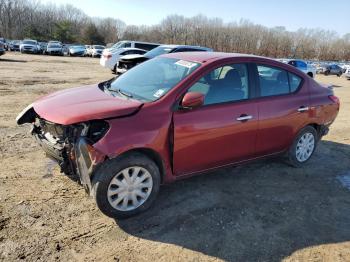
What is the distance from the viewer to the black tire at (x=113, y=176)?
359 centimetres

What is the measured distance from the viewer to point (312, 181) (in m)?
5.28

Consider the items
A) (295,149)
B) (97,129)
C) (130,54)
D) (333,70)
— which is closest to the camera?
(97,129)

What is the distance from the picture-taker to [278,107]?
16.3 ft

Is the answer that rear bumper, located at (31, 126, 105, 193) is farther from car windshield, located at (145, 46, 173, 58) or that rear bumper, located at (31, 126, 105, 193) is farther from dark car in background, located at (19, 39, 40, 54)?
dark car in background, located at (19, 39, 40, 54)

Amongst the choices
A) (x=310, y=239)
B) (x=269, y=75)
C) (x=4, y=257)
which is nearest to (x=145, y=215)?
(x=4, y=257)

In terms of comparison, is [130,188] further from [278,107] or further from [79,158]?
[278,107]

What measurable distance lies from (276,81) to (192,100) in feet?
5.74

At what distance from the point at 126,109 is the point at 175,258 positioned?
1.56 m

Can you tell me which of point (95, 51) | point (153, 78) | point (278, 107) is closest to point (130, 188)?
point (153, 78)

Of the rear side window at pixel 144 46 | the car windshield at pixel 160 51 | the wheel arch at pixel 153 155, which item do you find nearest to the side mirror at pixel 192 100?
the wheel arch at pixel 153 155

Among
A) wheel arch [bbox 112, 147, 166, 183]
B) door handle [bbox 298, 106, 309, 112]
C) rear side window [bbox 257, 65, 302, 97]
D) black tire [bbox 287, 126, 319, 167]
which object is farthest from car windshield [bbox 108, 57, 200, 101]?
black tire [bbox 287, 126, 319, 167]

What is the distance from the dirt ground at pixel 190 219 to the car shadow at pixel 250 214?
0.01 m

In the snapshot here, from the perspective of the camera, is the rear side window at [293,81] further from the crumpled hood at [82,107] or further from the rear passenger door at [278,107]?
the crumpled hood at [82,107]

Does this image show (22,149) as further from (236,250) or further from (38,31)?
(38,31)
